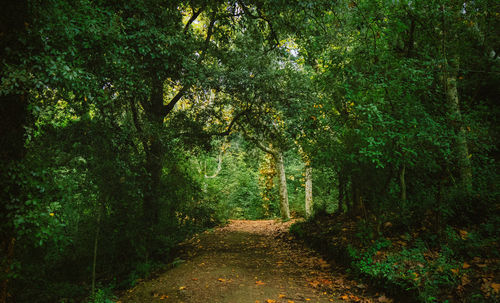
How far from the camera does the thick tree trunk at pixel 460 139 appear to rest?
546 centimetres

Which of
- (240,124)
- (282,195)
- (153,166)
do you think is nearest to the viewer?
(153,166)

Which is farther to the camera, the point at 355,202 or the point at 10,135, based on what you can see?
the point at 355,202

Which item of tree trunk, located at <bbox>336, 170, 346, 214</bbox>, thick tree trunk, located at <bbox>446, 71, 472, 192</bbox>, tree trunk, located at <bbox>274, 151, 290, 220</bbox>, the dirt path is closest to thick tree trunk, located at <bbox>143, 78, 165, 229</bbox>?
the dirt path

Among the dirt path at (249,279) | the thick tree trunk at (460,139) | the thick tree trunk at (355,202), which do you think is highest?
the thick tree trunk at (460,139)

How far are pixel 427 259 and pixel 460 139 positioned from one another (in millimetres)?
2419

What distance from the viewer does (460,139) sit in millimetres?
5328

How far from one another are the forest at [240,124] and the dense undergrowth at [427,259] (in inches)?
1.3

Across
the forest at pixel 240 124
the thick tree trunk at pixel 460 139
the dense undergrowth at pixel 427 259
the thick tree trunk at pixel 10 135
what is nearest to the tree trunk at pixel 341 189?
the forest at pixel 240 124

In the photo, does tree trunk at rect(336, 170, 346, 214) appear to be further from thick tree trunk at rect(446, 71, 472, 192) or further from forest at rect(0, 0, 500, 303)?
thick tree trunk at rect(446, 71, 472, 192)

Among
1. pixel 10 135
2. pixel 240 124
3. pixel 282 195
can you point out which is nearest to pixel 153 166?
pixel 10 135

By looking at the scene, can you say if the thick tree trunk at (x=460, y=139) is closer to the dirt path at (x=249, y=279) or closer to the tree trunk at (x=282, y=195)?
the dirt path at (x=249, y=279)

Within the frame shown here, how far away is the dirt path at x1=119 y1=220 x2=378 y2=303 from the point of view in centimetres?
544

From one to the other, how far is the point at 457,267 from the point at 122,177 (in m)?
7.06

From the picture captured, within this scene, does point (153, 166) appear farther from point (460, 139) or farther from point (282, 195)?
point (282, 195)
